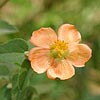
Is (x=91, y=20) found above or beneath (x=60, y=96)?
above

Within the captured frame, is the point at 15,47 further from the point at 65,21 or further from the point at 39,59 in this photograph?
the point at 65,21

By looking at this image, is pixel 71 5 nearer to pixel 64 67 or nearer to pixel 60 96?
pixel 60 96

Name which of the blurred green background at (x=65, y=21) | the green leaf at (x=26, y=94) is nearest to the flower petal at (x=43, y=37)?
the green leaf at (x=26, y=94)

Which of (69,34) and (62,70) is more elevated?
(69,34)

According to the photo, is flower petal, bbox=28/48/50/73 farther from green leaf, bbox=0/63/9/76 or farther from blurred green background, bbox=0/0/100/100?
blurred green background, bbox=0/0/100/100

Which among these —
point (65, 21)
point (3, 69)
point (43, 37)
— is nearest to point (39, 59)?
point (43, 37)

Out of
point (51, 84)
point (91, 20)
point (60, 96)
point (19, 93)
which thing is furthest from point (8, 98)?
point (91, 20)

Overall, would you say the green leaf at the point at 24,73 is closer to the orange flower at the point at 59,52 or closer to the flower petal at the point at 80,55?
the orange flower at the point at 59,52
